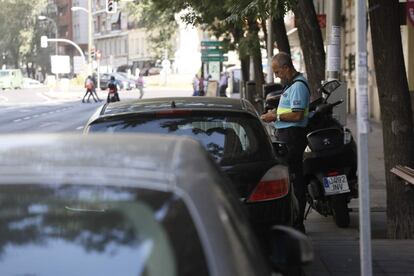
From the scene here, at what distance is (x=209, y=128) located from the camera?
555 centimetres

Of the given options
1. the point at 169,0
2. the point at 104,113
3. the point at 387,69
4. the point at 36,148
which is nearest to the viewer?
the point at 36,148

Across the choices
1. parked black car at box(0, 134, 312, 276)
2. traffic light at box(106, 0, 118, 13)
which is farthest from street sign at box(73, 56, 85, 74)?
parked black car at box(0, 134, 312, 276)

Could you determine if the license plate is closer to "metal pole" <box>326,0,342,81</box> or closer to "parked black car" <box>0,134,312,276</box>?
"metal pole" <box>326,0,342,81</box>

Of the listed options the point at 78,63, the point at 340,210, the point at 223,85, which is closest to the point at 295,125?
the point at 340,210

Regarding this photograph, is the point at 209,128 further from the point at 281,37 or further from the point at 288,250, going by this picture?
the point at 281,37

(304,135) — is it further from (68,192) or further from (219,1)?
(219,1)

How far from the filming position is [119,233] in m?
2.44

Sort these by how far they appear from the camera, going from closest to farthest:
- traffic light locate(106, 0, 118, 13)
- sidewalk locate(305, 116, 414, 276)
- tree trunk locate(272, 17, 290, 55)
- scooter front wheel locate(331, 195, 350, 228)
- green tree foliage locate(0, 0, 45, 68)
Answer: sidewalk locate(305, 116, 414, 276) < scooter front wheel locate(331, 195, 350, 228) < tree trunk locate(272, 17, 290, 55) < traffic light locate(106, 0, 118, 13) < green tree foliage locate(0, 0, 45, 68)

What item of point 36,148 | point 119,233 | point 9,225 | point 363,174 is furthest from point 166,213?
point 363,174

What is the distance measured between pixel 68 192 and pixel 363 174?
235 centimetres

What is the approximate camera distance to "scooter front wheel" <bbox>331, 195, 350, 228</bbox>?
7605 millimetres

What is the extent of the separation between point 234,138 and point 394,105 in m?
1.88

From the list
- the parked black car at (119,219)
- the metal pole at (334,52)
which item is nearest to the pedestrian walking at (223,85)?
the metal pole at (334,52)

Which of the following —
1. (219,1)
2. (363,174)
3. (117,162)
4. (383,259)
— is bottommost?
(383,259)
